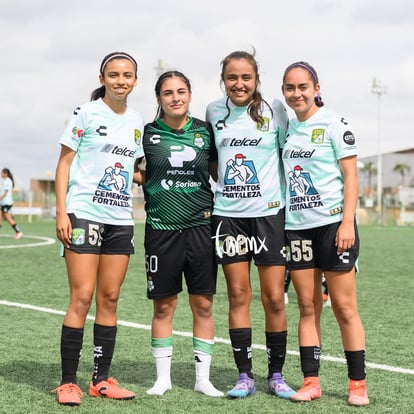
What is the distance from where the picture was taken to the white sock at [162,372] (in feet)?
16.4

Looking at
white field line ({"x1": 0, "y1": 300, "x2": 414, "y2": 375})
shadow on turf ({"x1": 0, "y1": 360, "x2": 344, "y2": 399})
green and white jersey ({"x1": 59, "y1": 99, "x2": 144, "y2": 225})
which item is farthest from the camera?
white field line ({"x1": 0, "y1": 300, "x2": 414, "y2": 375})

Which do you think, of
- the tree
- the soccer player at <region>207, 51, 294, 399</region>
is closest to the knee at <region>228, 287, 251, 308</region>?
the soccer player at <region>207, 51, 294, 399</region>

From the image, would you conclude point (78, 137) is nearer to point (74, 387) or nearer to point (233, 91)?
point (233, 91)

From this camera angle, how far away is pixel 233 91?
501 cm

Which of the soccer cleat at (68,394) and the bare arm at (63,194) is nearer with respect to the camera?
the soccer cleat at (68,394)

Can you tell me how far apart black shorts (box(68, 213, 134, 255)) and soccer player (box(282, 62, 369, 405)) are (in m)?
1.14

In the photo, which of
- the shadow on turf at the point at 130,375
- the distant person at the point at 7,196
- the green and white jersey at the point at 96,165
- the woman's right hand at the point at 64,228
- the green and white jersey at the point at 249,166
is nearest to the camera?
the woman's right hand at the point at 64,228

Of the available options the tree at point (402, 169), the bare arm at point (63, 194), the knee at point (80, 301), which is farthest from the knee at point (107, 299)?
the tree at point (402, 169)

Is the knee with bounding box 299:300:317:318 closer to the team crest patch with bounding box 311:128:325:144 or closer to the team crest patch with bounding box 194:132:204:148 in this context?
the team crest patch with bounding box 311:128:325:144

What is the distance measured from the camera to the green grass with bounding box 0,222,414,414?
4.68m

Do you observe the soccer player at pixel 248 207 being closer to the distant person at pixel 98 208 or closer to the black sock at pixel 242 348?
the black sock at pixel 242 348

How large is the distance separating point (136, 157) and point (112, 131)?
0.26 metres

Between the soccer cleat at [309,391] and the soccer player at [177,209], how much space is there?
2.11ft

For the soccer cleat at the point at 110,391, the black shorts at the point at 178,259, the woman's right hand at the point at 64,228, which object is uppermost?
the woman's right hand at the point at 64,228
